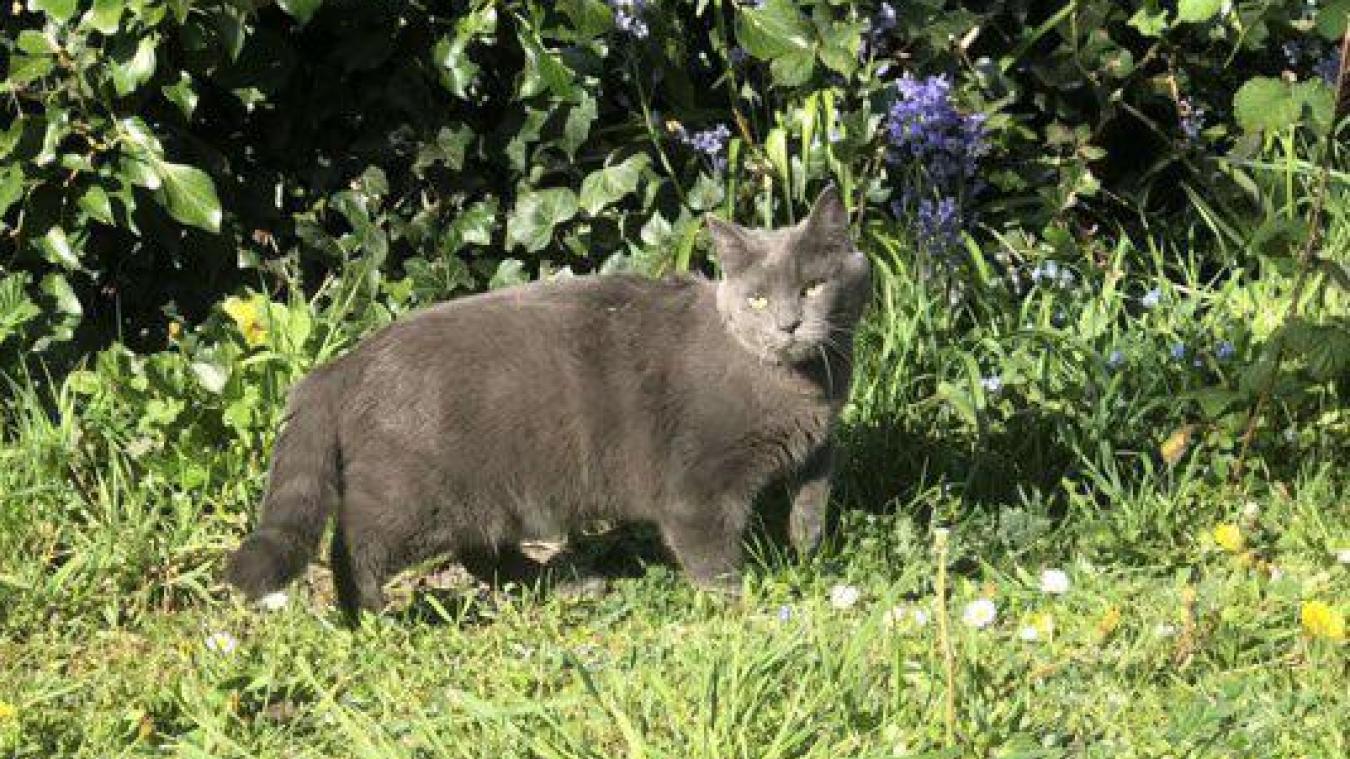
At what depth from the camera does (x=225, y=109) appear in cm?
497

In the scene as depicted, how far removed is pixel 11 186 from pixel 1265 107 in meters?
2.69

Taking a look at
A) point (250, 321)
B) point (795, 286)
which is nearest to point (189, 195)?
point (250, 321)

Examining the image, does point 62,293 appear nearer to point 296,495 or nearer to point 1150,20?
point 296,495

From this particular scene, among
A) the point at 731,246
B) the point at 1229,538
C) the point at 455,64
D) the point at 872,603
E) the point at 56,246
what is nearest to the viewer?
the point at 1229,538

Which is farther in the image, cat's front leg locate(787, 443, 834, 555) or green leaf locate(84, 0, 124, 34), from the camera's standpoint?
green leaf locate(84, 0, 124, 34)

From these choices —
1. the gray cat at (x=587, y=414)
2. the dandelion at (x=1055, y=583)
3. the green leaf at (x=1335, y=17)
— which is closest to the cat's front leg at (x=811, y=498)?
the gray cat at (x=587, y=414)

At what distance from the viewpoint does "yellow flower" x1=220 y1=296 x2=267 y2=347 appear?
444 centimetres

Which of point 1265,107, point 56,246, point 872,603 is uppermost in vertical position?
point 1265,107

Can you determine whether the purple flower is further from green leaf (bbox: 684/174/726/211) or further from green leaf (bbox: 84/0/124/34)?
green leaf (bbox: 84/0/124/34)

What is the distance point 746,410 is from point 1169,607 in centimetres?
92

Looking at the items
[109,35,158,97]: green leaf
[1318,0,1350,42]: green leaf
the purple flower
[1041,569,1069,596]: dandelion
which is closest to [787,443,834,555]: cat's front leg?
[1041,569,1069,596]: dandelion

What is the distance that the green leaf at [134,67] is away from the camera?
14.2ft

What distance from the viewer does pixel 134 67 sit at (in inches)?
171

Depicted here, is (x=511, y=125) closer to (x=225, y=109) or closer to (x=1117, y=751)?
(x=225, y=109)
